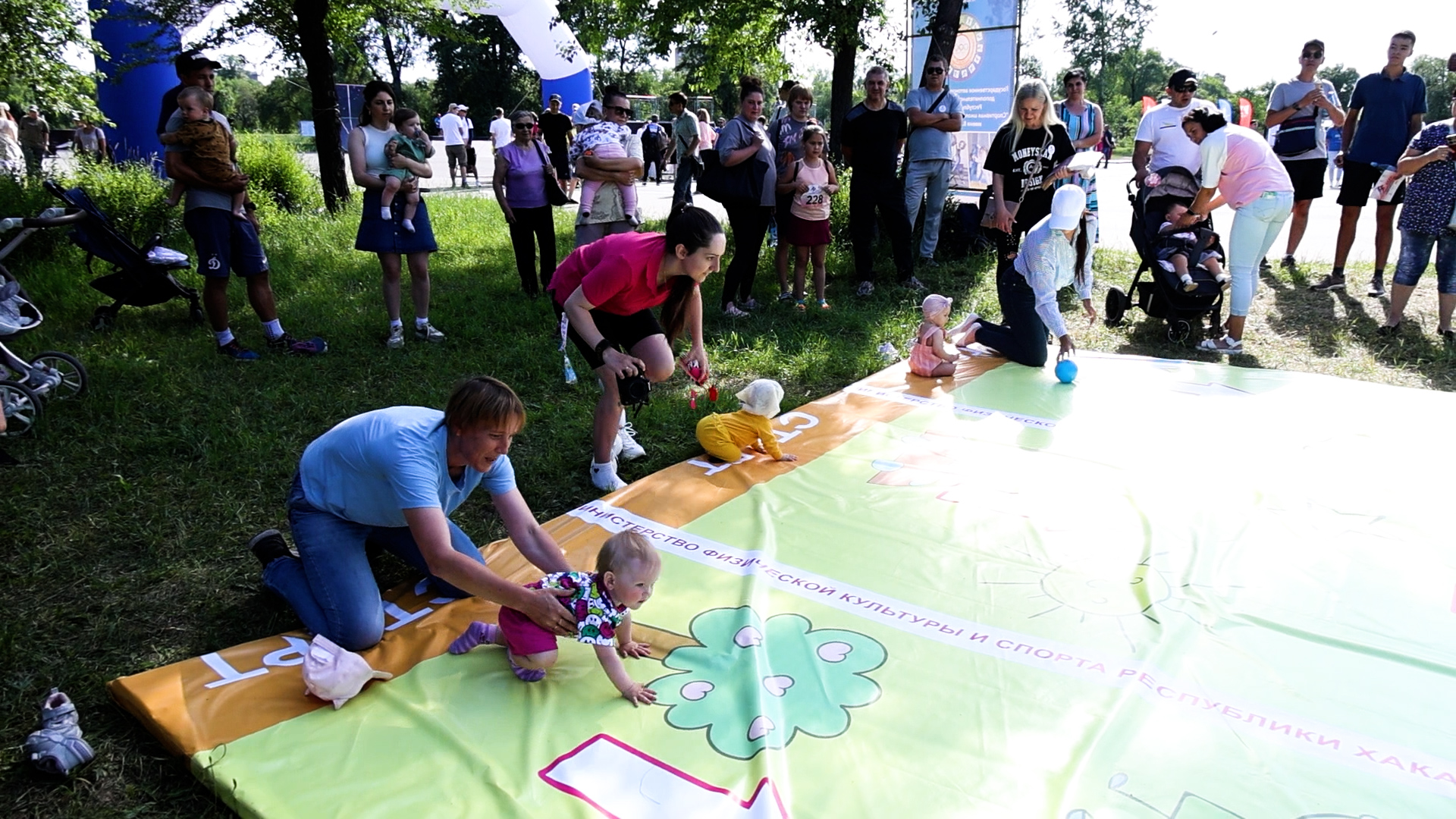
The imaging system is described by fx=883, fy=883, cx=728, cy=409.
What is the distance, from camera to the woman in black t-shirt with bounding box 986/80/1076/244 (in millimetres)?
7137

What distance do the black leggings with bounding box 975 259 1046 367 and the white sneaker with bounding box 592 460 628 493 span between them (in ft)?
9.83

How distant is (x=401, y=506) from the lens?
240 centimetres

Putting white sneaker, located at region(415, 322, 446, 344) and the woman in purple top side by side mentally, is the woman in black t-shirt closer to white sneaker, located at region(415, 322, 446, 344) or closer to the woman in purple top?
the woman in purple top

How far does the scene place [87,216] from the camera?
5.75m

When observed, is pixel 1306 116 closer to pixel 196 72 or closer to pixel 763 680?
pixel 763 680

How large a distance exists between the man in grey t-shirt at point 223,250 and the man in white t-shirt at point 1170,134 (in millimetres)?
6253

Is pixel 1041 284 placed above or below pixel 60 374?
above

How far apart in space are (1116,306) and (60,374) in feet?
22.7

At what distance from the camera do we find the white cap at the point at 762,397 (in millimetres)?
4133

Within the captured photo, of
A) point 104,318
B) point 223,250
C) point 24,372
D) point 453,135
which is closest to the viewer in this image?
point 24,372

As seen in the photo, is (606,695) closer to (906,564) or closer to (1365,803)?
(906,564)

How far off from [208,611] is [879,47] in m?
10.3

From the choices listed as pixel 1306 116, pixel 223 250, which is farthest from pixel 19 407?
pixel 1306 116

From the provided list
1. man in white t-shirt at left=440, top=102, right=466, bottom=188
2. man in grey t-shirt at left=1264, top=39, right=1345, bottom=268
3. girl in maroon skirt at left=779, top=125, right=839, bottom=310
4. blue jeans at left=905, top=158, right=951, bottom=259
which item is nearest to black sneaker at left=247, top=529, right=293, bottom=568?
girl in maroon skirt at left=779, top=125, right=839, bottom=310
